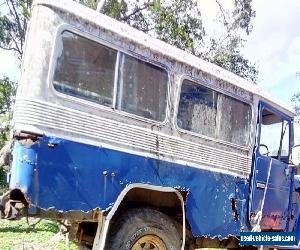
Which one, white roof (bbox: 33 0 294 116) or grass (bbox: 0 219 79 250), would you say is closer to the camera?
white roof (bbox: 33 0 294 116)

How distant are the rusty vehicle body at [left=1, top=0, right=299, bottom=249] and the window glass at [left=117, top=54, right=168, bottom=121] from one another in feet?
0.04

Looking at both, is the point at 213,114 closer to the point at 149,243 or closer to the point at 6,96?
the point at 149,243

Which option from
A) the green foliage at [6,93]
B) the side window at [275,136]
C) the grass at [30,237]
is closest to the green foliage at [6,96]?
the green foliage at [6,93]

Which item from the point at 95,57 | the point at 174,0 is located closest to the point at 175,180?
the point at 95,57

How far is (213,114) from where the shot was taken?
5.45 meters

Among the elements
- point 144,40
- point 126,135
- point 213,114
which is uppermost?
point 144,40

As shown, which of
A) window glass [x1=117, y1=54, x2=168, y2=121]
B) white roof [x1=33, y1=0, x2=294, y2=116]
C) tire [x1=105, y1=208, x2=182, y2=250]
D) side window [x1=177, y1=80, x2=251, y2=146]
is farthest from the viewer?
side window [x1=177, y1=80, x2=251, y2=146]

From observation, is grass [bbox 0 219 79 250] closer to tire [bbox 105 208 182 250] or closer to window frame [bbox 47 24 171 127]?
tire [bbox 105 208 182 250]

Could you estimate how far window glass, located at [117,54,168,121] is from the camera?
14.5ft

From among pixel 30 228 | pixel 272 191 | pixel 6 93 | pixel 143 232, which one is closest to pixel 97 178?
pixel 143 232

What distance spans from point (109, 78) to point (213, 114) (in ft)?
5.71

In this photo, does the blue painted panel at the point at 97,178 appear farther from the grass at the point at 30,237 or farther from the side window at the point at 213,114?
the grass at the point at 30,237

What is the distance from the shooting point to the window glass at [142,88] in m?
4.42

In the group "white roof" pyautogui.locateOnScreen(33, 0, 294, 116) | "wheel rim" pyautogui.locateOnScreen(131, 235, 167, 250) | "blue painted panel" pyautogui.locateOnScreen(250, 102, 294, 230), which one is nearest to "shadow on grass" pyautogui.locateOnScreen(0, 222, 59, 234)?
"blue painted panel" pyautogui.locateOnScreen(250, 102, 294, 230)
